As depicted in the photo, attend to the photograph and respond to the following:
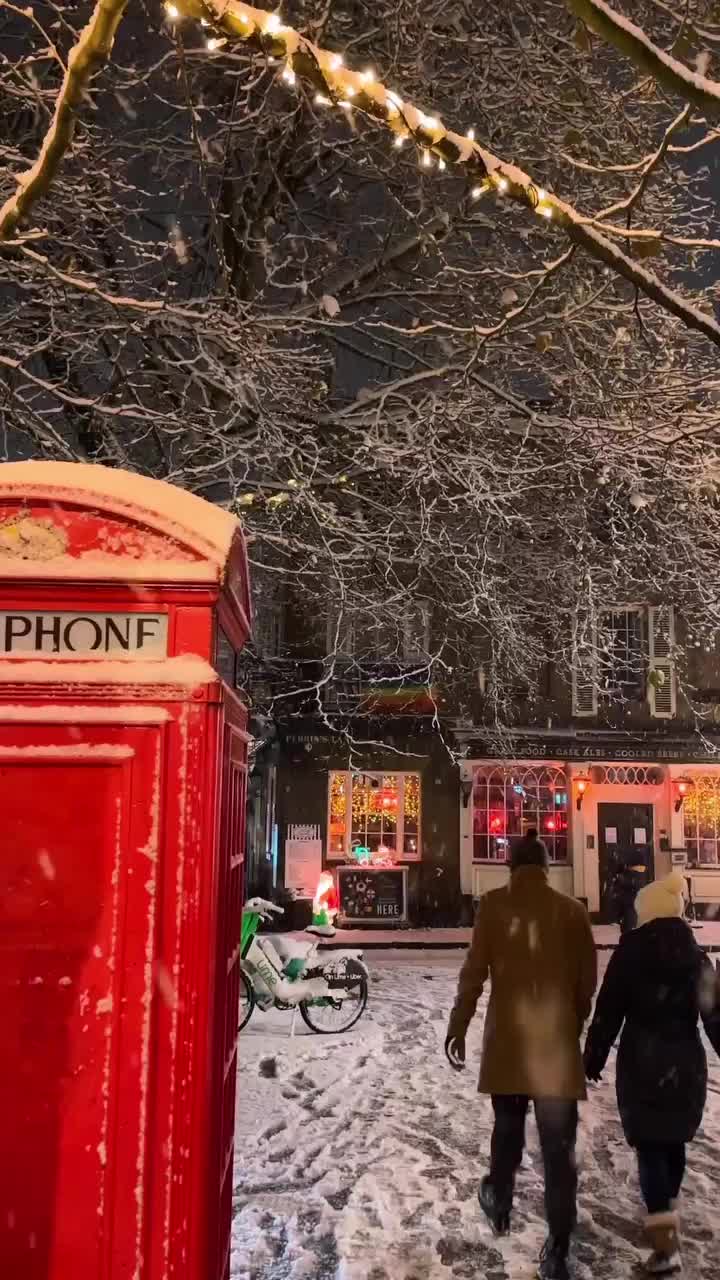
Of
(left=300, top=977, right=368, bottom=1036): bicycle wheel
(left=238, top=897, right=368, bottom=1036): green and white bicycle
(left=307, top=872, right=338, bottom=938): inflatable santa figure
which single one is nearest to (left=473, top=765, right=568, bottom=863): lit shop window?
(left=307, top=872, right=338, bottom=938): inflatable santa figure

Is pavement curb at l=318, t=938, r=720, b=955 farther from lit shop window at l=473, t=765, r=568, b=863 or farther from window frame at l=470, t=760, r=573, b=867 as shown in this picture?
lit shop window at l=473, t=765, r=568, b=863

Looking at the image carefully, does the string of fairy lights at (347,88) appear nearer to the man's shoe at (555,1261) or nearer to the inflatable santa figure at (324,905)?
the man's shoe at (555,1261)

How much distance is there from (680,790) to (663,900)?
16.9 m

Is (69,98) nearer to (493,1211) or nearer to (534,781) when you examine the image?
(493,1211)

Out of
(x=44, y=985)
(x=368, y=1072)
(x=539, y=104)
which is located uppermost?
(x=539, y=104)

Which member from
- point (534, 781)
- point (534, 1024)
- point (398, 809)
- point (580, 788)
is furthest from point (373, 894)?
point (534, 1024)

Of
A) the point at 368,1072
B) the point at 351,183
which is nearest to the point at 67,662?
the point at 368,1072

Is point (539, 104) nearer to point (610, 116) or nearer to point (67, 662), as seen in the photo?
point (610, 116)

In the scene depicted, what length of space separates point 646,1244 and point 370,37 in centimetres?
846

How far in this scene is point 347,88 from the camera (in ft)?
12.3

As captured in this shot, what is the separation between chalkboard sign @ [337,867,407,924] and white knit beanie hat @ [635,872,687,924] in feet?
48.6

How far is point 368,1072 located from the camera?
7836 mm

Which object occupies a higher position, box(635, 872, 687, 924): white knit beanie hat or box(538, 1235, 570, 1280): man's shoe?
box(635, 872, 687, 924): white knit beanie hat

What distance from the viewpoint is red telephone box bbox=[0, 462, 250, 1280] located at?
6.89 ft
